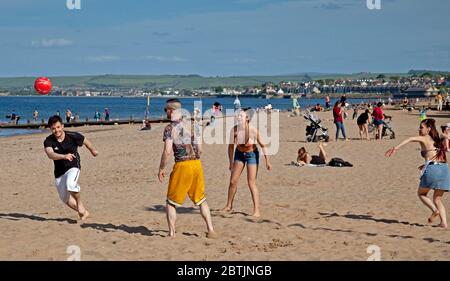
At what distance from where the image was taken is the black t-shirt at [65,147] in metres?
9.84

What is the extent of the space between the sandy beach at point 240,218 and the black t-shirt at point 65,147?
88 cm

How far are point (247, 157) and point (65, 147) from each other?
2813mm

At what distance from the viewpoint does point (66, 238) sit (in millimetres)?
9062

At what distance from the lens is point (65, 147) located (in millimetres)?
9859

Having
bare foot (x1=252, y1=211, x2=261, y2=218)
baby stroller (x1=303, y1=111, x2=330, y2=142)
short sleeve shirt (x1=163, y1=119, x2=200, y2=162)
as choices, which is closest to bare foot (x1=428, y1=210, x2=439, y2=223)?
bare foot (x1=252, y1=211, x2=261, y2=218)

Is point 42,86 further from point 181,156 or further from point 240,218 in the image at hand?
point 181,156

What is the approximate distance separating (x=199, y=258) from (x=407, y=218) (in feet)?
13.0

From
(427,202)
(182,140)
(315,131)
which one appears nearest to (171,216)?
(182,140)

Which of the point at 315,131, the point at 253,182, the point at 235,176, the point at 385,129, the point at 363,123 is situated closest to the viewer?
the point at 253,182

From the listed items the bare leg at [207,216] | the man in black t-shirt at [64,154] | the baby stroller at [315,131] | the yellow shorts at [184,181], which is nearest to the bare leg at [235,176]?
the bare leg at [207,216]
